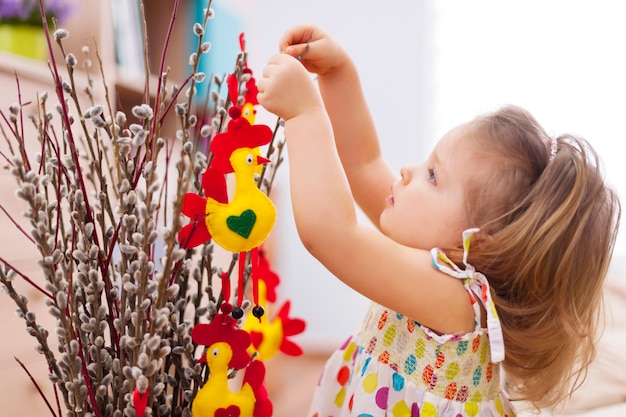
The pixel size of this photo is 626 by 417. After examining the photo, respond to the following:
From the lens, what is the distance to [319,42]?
37.9 inches

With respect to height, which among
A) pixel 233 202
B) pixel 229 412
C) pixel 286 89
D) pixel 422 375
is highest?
pixel 286 89

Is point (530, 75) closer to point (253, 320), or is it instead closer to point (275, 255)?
point (275, 255)

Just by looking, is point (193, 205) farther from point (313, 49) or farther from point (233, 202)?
point (313, 49)

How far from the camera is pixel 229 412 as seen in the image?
0.70m

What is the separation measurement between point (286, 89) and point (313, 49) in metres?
0.22

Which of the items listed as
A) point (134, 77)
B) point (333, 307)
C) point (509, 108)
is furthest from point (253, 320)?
point (333, 307)

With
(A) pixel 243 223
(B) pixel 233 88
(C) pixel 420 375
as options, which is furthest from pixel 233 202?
(C) pixel 420 375

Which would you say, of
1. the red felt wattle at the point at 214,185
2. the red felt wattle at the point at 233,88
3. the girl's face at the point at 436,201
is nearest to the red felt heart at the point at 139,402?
the red felt wattle at the point at 214,185

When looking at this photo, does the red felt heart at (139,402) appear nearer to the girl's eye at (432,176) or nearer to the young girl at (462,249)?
the young girl at (462,249)

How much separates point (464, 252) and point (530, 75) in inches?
100

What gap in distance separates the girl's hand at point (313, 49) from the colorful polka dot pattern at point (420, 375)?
40 cm

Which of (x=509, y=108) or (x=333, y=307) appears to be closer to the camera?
(x=509, y=108)

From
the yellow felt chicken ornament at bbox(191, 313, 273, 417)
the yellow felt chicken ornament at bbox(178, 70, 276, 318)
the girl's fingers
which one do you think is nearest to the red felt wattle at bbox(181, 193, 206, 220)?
the yellow felt chicken ornament at bbox(178, 70, 276, 318)

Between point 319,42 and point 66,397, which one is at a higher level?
point 319,42
